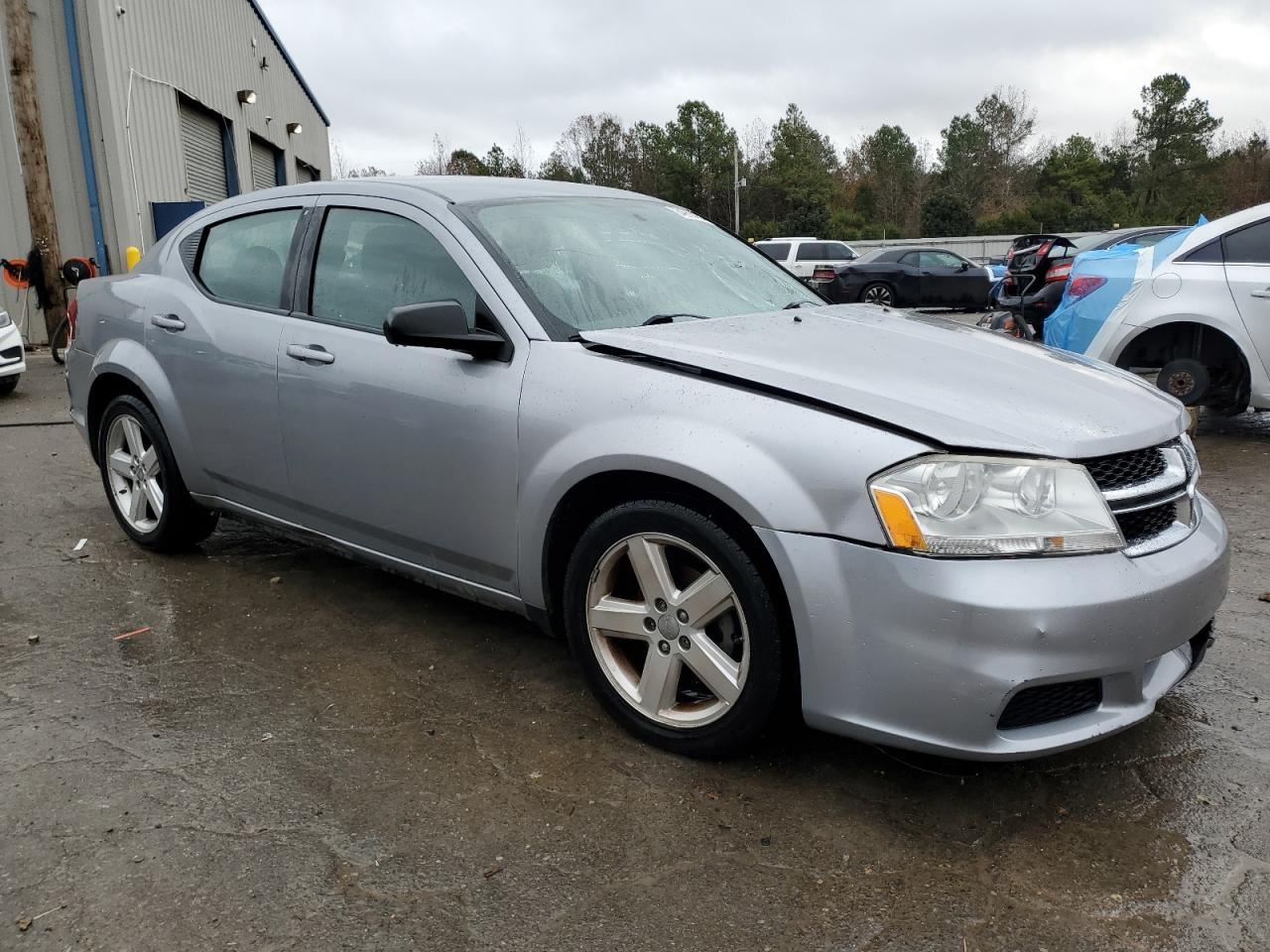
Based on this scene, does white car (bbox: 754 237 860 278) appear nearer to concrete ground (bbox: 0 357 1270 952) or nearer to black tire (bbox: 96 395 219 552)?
black tire (bbox: 96 395 219 552)

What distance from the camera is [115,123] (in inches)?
542

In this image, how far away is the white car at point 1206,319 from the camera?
662 cm

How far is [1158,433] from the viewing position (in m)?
2.66

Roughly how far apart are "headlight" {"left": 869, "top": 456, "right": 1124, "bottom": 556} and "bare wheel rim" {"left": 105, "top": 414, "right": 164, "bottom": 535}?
11.0 ft

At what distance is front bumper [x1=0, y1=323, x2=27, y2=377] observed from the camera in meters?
9.49

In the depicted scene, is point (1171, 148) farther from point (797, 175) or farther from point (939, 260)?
point (939, 260)

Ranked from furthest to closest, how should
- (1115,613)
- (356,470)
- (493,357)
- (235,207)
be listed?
1. (235,207)
2. (356,470)
3. (493,357)
4. (1115,613)

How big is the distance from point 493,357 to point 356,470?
28.7 inches

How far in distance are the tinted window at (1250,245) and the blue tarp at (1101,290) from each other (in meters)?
0.31

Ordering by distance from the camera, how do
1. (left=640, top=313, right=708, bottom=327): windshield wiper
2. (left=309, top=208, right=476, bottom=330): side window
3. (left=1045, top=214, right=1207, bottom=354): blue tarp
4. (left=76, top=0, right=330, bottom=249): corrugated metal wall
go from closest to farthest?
(left=640, top=313, right=708, bottom=327): windshield wiper → (left=309, top=208, right=476, bottom=330): side window → (left=1045, top=214, right=1207, bottom=354): blue tarp → (left=76, top=0, right=330, bottom=249): corrugated metal wall

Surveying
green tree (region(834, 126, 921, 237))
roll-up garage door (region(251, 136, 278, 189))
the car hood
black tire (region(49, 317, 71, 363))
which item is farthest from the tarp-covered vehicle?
green tree (region(834, 126, 921, 237))

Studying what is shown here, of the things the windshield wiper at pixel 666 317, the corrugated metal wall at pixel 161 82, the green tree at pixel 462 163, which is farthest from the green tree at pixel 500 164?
the windshield wiper at pixel 666 317

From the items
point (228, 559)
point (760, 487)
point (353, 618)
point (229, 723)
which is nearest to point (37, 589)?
point (228, 559)

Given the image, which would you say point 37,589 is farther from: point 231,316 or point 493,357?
point 493,357
